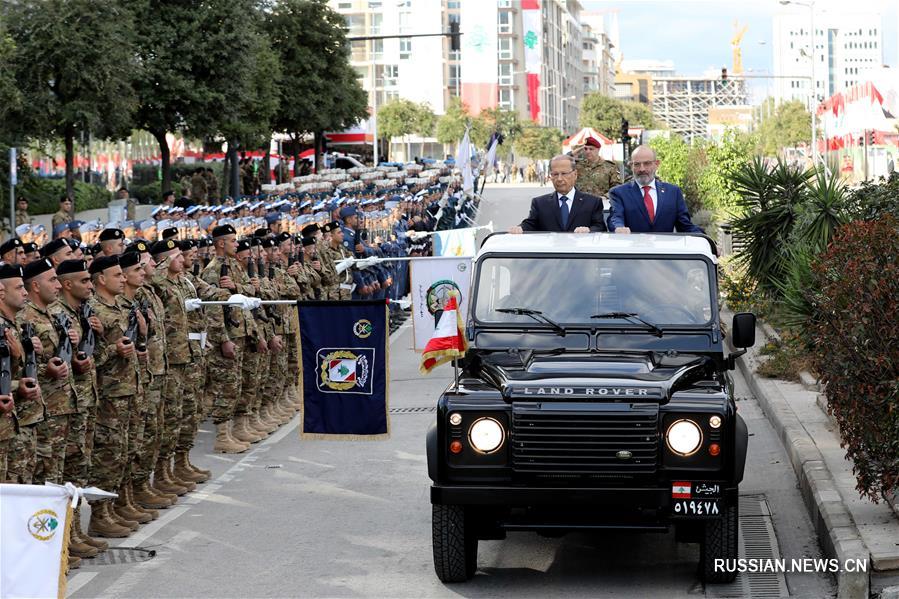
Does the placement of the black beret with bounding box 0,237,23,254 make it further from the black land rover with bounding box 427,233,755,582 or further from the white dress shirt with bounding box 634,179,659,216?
the white dress shirt with bounding box 634,179,659,216

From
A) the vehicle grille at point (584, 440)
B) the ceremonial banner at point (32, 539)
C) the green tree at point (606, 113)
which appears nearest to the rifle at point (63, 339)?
the vehicle grille at point (584, 440)

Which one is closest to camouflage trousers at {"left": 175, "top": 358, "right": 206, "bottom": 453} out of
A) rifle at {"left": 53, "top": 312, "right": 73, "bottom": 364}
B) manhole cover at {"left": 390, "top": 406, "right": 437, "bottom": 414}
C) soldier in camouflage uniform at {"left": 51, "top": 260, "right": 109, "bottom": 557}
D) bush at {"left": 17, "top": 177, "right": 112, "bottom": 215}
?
soldier in camouflage uniform at {"left": 51, "top": 260, "right": 109, "bottom": 557}

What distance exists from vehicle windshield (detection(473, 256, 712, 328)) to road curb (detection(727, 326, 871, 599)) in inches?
63.3

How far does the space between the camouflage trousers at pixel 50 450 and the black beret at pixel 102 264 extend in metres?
1.51

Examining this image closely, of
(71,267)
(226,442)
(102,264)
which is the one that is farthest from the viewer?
(226,442)

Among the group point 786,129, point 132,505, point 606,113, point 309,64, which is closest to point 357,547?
point 132,505

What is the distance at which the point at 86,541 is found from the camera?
10258mm

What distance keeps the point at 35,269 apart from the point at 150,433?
227 centimetres

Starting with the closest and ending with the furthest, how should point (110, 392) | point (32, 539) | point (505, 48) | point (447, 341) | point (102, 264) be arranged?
1. point (32, 539)
2. point (447, 341)
3. point (110, 392)
4. point (102, 264)
5. point (505, 48)

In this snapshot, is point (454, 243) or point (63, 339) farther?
point (454, 243)

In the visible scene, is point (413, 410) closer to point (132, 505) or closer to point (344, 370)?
point (344, 370)

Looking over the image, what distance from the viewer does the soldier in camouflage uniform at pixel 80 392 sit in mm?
10062

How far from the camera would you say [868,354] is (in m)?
9.17

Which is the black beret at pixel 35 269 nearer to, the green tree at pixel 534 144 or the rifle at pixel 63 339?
the rifle at pixel 63 339
